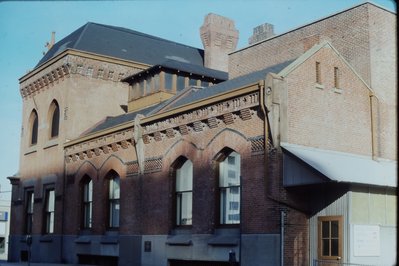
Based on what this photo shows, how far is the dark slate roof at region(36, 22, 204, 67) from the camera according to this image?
34.7 meters

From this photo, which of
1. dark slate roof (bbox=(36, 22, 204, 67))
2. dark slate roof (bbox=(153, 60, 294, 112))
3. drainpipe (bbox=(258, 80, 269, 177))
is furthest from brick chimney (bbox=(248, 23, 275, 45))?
drainpipe (bbox=(258, 80, 269, 177))

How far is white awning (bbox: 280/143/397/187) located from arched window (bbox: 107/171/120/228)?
1100 centimetres

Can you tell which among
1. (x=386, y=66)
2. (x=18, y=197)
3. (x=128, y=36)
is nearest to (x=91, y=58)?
(x=128, y=36)

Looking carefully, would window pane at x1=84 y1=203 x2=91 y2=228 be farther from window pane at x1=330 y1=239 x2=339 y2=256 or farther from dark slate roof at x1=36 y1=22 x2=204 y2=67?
window pane at x1=330 y1=239 x2=339 y2=256

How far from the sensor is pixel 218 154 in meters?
20.6

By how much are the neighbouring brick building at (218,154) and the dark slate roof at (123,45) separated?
0.15 m

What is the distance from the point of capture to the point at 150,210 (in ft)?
78.9

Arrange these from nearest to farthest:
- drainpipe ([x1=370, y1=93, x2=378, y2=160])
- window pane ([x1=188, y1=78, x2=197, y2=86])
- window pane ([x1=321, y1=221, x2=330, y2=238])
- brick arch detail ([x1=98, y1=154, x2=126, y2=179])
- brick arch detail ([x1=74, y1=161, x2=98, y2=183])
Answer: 1. window pane ([x1=321, y1=221, x2=330, y2=238])
2. drainpipe ([x1=370, y1=93, x2=378, y2=160])
3. brick arch detail ([x1=98, y1=154, x2=126, y2=179])
4. brick arch detail ([x1=74, y1=161, x2=98, y2=183])
5. window pane ([x1=188, y1=78, x2=197, y2=86])

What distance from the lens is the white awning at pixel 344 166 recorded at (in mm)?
17203

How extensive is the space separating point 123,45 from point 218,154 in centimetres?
1759

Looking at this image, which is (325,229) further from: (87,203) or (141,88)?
(141,88)

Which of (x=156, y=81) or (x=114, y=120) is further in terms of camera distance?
(x=114, y=120)

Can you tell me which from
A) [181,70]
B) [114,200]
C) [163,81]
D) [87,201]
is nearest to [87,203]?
[87,201]

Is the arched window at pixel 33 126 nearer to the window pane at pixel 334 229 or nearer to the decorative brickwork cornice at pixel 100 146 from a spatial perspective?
the decorative brickwork cornice at pixel 100 146
